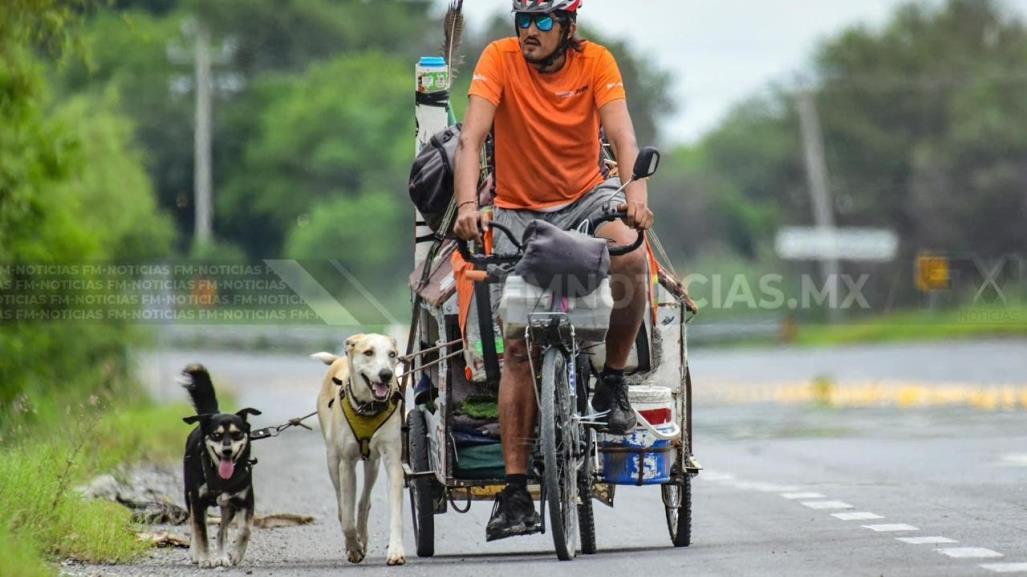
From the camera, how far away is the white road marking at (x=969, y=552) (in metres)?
10.2

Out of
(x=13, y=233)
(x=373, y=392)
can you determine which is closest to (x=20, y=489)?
(x=373, y=392)

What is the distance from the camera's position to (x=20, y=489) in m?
12.1

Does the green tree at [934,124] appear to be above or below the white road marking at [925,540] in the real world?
above

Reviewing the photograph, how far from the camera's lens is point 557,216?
1080 centimetres

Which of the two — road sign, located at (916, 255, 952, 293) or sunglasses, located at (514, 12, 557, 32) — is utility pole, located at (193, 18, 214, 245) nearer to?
road sign, located at (916, 255, 952, 293)

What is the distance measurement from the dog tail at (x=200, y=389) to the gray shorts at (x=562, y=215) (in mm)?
2155

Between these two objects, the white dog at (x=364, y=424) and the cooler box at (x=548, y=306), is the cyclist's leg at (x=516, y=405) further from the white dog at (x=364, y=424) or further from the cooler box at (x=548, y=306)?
the white dog at (x=364, y=424)

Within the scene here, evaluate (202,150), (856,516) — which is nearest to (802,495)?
(856,516)

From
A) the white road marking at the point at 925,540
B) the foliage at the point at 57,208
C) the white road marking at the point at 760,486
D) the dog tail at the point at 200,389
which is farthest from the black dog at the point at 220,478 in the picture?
the white road marking at the point at 760,486

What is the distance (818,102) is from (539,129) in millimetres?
80716

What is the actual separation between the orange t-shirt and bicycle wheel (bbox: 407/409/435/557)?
161cm

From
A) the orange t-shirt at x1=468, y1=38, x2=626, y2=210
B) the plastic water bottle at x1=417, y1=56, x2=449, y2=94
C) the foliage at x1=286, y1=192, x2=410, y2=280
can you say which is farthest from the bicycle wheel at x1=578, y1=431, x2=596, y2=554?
the foliage at x1=286, y1=192, x2=410, y2=280

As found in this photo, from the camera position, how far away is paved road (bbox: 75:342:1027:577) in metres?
10.5

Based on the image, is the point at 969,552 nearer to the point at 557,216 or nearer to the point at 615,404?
the point at 615,404
